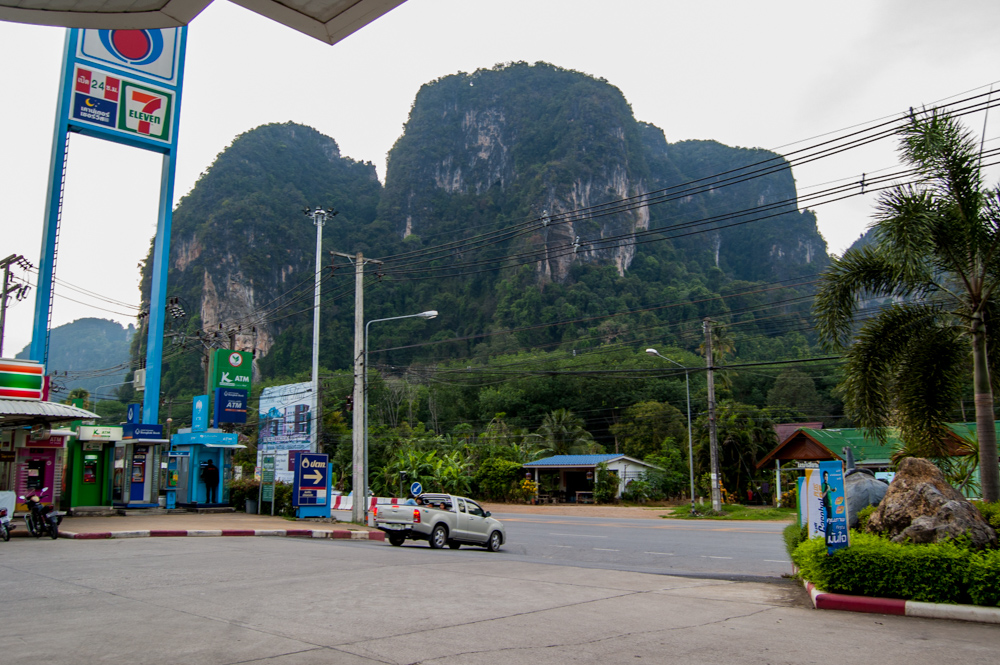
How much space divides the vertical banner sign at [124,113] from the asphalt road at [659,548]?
1526 centimetres

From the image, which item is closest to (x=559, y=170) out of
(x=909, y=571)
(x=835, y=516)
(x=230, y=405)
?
(x=230, y=405)

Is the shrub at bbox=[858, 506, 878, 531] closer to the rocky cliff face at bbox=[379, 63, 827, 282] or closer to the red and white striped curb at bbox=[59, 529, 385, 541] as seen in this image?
the red and white striped curb at bbox=[59, 529, 385, 541]

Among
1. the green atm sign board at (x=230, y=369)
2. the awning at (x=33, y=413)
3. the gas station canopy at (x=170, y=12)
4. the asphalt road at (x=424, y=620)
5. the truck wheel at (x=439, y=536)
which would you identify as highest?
the green atm sign board at (x=230, y=369)

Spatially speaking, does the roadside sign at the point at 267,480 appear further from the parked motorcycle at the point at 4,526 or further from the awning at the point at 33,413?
the parked motorcycle at the point at 4,526

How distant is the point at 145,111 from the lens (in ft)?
97.2

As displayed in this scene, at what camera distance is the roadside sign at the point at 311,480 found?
26422 mm

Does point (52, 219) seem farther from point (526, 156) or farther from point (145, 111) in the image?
point (526, 156)

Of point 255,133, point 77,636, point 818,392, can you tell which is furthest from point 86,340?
point 77,636

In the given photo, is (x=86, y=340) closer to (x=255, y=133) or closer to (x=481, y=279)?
(x=255, y=133)

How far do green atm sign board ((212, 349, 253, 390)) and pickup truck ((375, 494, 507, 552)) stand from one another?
17.0 metres

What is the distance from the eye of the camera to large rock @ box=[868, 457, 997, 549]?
348 inches

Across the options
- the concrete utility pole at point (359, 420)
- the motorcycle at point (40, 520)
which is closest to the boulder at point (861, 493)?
the concrete utility pole at point (359, 420)

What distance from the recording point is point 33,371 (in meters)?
21.3

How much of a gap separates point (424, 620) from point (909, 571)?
548cm
